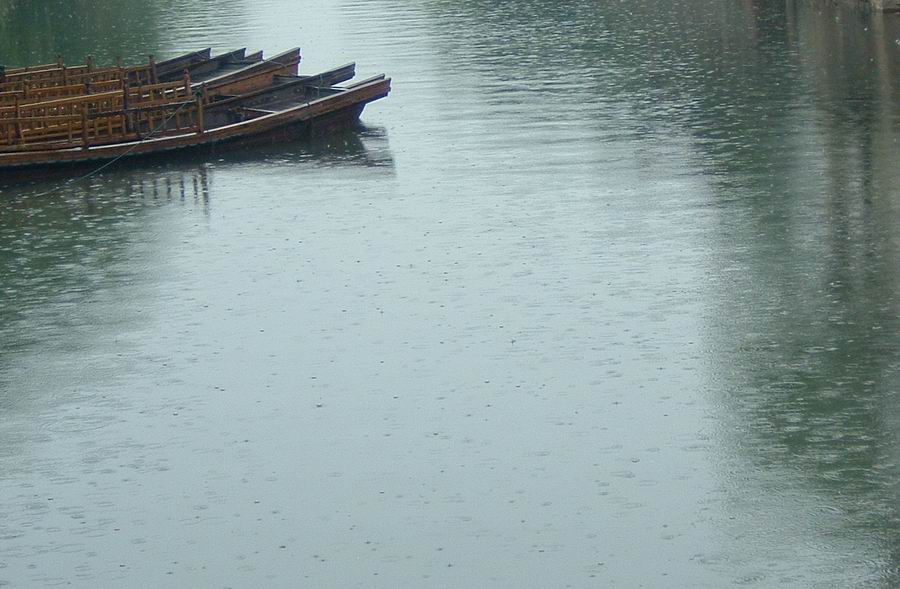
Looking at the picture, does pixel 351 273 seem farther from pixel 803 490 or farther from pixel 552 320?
pixel 803 490

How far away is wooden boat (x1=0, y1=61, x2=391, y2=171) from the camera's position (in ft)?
95.2

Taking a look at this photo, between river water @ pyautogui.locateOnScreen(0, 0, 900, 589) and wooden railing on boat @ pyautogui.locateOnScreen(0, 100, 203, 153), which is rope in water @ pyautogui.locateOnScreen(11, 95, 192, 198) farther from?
river water @ pyautogui.locateOnScreen(0, 0, 900, 589)

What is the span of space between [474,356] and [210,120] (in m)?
16.2

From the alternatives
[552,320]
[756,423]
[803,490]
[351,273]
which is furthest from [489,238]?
[803,490]

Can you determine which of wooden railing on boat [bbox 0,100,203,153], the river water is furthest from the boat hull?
the river water

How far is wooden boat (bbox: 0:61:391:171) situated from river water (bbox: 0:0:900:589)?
0.51 m

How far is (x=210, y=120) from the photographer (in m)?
32.6

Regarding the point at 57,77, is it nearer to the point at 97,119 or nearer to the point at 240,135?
the point at 97,119

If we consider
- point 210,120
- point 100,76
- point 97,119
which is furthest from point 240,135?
point 100,76

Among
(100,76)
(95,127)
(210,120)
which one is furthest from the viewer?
(100,76)

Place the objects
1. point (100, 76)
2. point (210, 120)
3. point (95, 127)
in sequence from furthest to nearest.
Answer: point (100, 76) < point (210, 120) < point (95, 127)

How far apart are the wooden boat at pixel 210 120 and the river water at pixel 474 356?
0.51 m

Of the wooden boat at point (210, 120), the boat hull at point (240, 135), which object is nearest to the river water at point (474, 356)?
the boat hull at point (240, 135)

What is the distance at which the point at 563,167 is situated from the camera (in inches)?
1108
